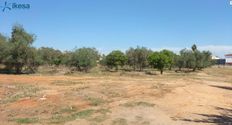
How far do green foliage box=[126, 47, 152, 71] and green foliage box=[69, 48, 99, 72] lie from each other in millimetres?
18317

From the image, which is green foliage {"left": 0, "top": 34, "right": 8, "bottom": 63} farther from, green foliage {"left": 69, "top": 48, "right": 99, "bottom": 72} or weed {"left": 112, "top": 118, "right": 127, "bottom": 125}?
weed {"left": 112, "top": 118, "right": 127, "bottom": 125}

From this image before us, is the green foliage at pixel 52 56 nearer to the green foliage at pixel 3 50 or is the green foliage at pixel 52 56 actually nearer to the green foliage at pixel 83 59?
the green foliage at pixel 83 59

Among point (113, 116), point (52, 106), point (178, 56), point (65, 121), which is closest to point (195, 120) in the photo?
point (113, 116)

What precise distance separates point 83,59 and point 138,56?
21712 mm

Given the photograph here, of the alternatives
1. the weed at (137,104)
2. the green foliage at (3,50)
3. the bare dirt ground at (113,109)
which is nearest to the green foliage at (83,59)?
the green foliage at (3,50)

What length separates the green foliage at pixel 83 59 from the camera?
62.0 metres

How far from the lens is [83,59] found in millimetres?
61969

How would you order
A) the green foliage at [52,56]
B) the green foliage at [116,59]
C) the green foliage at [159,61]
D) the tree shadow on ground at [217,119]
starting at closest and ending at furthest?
1. the tree shadow on ground at [217,119]
2. the green foliage at [159,61]
3. the green foliage at [116,59]
4. the green foliage at [52,56]

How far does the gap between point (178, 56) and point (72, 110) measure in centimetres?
6927

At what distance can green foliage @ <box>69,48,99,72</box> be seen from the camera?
6197 cm

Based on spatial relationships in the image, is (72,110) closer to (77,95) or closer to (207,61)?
(77,95)

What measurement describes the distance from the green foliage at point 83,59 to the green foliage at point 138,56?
721 inches

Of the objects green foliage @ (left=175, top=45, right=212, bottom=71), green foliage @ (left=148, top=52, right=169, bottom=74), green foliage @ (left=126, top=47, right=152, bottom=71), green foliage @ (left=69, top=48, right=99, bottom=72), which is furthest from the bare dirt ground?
green foliage @ (left=175, top=45, right=212, bottom=71)

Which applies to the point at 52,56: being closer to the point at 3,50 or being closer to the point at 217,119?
the point at 3,50
